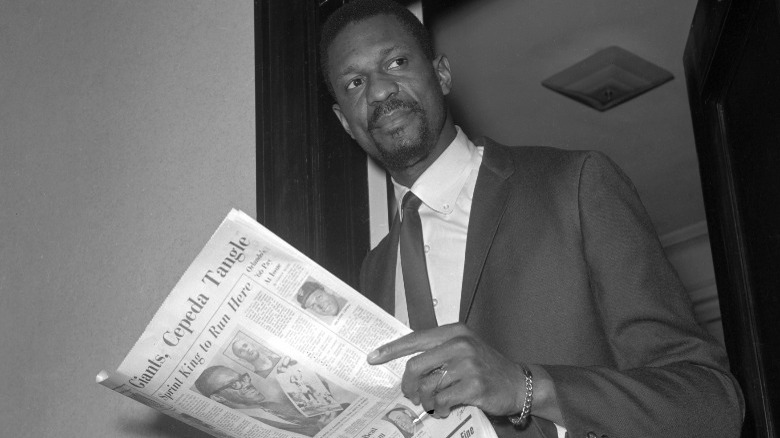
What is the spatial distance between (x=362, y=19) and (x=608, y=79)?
1.98m

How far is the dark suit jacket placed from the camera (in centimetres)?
98

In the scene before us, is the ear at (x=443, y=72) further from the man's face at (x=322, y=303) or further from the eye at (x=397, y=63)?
the man's face at (x=322, y=303)

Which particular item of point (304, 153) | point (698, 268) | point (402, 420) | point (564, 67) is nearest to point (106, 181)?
point (304, 153)

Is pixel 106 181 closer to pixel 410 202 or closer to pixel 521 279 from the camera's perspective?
pixel 410 202

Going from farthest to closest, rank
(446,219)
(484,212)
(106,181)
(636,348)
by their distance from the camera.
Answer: (106,181) < (446,219) < (484,212) < (636,348)

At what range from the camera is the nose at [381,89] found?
53.1 inches

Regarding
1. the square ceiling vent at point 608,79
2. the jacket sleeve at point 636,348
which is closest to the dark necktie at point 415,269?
the jacket sleeve at point 636,348

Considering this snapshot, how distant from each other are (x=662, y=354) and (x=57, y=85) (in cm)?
134

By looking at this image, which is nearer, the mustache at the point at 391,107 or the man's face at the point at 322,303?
the man's face at the point at 322,303

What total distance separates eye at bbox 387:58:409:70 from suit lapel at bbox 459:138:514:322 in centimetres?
19

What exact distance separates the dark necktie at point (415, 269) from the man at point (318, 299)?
233 millimetres

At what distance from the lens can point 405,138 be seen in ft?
4.38

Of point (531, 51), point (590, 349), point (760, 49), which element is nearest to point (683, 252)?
point (531, 51)

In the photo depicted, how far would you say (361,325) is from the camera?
0.94 meters
